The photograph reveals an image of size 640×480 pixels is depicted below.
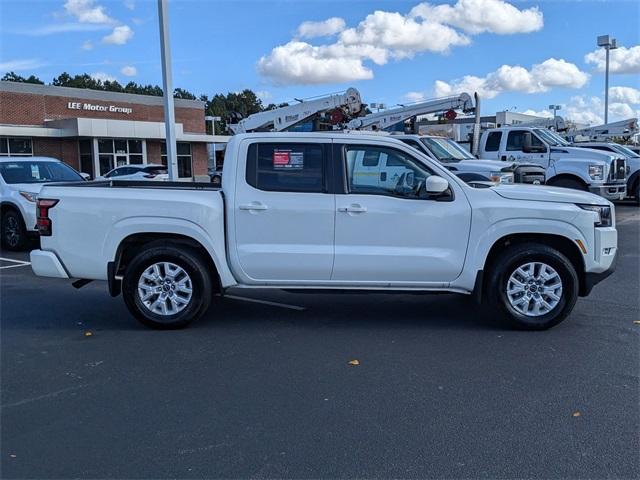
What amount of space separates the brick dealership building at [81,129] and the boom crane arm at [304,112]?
1799cm

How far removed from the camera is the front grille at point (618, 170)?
1647cm

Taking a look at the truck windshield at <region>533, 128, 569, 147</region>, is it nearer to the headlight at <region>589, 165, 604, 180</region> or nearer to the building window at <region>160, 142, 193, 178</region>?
the headlight at <region>589, 165, 604, 180</region>

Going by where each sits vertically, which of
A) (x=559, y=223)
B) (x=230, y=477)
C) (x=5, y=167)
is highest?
(x=5, y=167)

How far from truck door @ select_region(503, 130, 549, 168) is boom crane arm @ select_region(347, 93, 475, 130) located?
2616mm


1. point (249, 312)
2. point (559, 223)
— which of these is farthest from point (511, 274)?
point (249, 312)

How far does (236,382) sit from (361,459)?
4.93 ft

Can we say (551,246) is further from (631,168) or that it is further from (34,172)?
(631,168)

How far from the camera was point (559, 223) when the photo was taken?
5.93 metres

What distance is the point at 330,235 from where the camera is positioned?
6016 millimetres

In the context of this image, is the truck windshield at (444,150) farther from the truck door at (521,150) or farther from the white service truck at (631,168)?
the white service truck at (631,168)

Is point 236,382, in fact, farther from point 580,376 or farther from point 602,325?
point 602,325

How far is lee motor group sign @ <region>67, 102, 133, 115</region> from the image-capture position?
1517 inches

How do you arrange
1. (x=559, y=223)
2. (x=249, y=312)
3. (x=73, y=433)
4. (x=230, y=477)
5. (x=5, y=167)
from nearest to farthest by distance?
(x=230, y=477) → (x=73, y=433) → (x=559, y=223) → (x=249, y=312) → (x=5, y=167)

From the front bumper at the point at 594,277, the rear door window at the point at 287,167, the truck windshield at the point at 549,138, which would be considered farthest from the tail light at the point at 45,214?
the truck windshield at the point at 549,138
